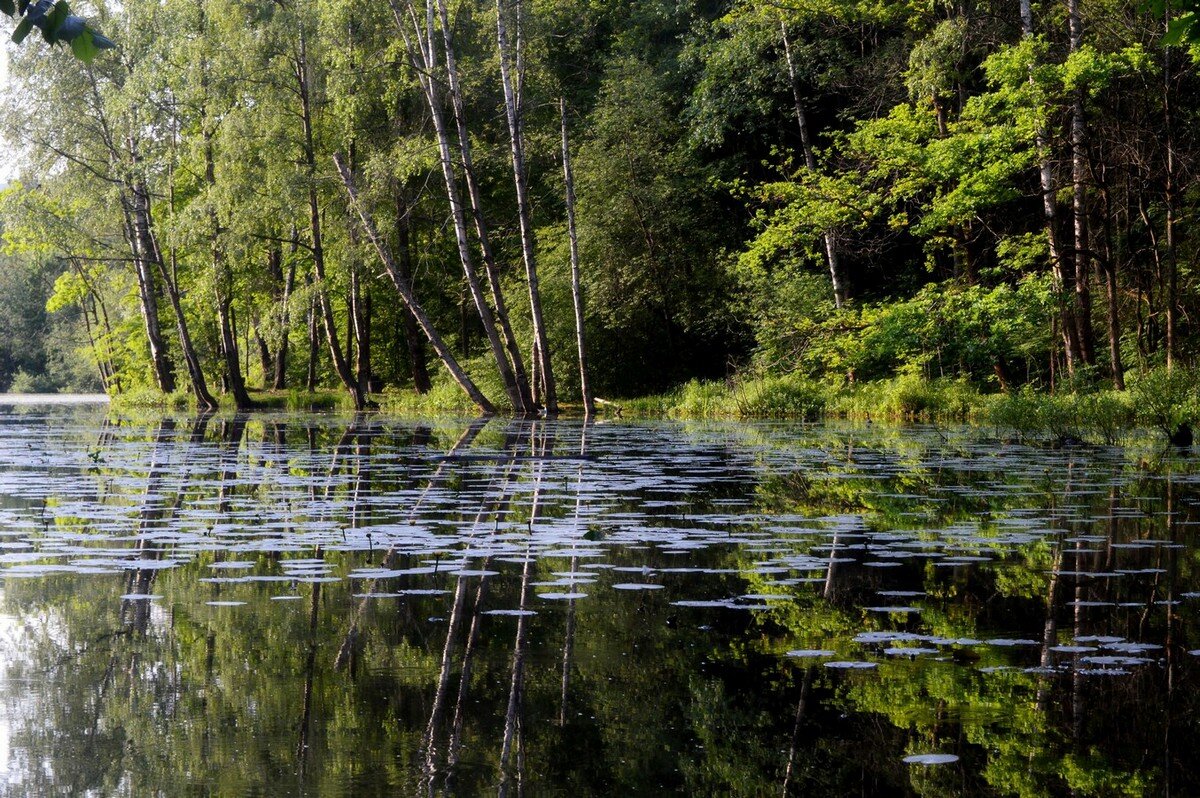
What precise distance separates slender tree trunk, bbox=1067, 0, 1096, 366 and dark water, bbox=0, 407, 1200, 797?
13441mm

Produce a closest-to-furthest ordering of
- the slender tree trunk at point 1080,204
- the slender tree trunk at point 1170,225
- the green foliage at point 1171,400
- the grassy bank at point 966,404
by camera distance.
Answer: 1. the green foliage at point 1171,400
2. the grassy bank at point 966,404
3. the slender tree trunk at point 1170,225
4. the slender tree trunk at point 1080,204

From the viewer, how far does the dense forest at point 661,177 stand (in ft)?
82.6

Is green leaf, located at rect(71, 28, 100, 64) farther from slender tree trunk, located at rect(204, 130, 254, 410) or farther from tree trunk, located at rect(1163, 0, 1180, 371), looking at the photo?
slender tree trunk, located at rect(204, 130, 254, 410)

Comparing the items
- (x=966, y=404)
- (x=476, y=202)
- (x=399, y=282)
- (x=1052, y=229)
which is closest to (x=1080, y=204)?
(x=1052, y=229)

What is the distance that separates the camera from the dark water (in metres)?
3.42

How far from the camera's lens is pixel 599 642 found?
4.94 metres

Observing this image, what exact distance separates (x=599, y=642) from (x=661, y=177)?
29552 millimetres

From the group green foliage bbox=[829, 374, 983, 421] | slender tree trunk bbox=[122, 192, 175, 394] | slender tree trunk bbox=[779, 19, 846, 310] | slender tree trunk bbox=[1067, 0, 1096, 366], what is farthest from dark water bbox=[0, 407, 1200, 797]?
slender tree trunk bbox=[122, 192, 175, 394]

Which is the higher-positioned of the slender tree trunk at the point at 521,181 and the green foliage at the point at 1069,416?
the slender tree trunk at the point at 521,181

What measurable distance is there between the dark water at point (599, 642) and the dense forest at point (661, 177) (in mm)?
15644

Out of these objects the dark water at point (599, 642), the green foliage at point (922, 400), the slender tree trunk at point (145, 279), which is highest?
the slender tree trunk at point (145, 279)

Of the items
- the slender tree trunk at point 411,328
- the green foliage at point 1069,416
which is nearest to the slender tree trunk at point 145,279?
the slender tree trunk at point 411,328

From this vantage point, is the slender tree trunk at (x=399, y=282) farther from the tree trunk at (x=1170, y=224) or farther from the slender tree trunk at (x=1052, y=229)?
the tree trunk at (x=1170, y=224)

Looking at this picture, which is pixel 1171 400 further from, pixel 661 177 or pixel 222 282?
pixel 222 282
